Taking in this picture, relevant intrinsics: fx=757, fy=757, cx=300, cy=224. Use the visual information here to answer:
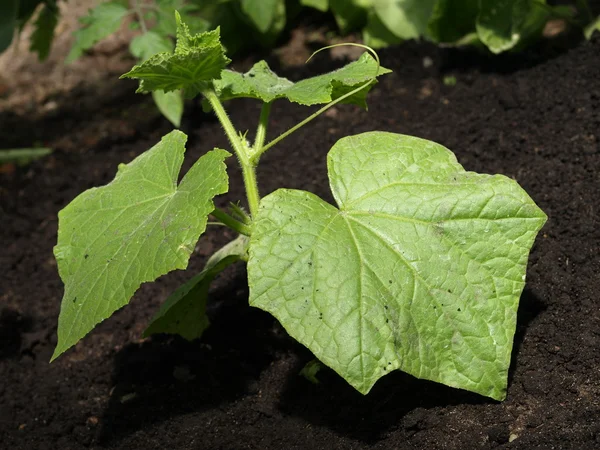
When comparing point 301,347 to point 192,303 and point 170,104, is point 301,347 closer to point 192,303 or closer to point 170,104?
point 192,303

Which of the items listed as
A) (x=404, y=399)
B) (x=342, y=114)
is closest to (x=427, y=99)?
(x=342, y=114)

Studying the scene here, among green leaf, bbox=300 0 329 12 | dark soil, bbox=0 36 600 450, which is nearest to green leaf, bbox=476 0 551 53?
dark soil, bbox=0 36 600 450

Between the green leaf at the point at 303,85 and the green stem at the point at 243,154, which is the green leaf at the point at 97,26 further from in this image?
the green stem at the point at 243,154

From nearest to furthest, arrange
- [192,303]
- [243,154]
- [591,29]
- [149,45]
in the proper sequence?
[243,154] < [192,303] < [591,29] < [149,45]

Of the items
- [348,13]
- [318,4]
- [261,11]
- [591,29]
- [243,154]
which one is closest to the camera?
[243,154]

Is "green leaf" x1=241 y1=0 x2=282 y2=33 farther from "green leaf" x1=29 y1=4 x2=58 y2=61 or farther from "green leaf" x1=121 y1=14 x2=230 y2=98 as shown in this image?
"green leaf" x1=121 y1=14 x2=230 y2=98

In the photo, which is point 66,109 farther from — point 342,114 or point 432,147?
point 432,147

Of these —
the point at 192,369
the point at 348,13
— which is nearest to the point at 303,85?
the point at 192,369
